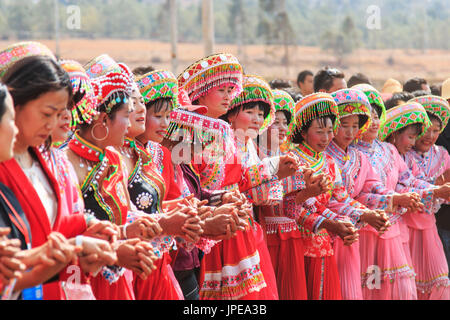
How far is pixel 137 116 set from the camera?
4164 millimetres

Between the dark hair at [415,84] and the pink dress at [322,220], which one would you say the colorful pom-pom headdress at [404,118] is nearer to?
the pink dress at [322,220]

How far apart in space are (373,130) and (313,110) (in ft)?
3.31

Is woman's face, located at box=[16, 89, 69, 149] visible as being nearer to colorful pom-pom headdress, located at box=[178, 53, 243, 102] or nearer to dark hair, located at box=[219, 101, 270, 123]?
colorful pom-pom headdress, located at box=[178, 53, 243, 102]

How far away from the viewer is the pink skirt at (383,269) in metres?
6.32

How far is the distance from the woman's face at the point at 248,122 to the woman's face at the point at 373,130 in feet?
4.94

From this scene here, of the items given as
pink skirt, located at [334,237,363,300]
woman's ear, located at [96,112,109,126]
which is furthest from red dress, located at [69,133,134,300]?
pink skirt, located at [334,237,363,300]

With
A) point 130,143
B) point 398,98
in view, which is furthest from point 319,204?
point 398,98

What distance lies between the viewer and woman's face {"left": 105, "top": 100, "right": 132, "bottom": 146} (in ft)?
12.5

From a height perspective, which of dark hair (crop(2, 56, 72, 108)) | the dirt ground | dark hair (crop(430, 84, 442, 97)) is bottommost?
dark hair (crop(2, 56, 72, 108))

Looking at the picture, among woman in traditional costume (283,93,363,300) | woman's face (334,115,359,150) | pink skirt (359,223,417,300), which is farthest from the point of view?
pink skirt (359,223,417,300)

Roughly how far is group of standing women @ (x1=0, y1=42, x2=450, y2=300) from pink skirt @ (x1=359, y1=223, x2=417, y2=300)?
0.01 m

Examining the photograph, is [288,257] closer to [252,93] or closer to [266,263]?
[266,263]
